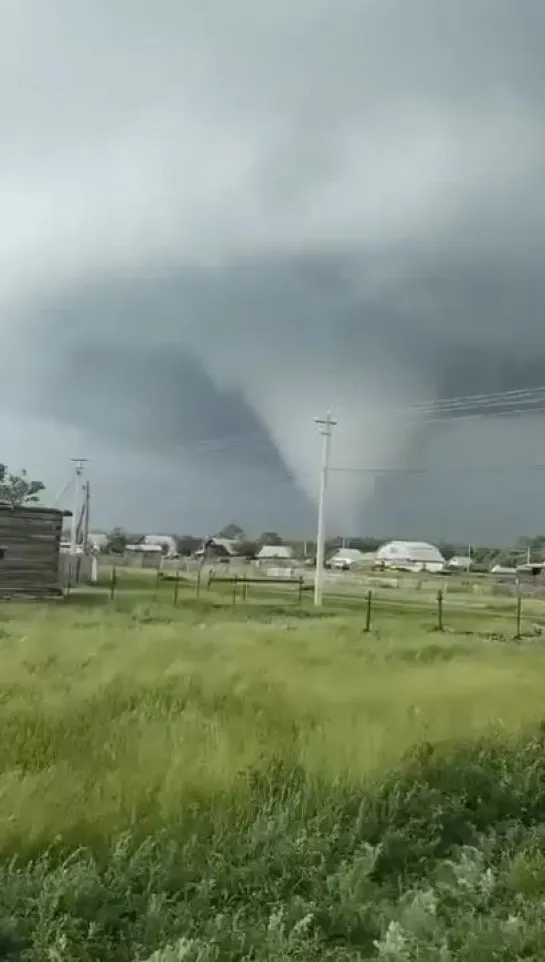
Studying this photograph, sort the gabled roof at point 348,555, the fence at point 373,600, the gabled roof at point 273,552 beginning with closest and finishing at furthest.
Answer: the fence at point 373,600, the gabled roof at point 348,555, the gabled roof at point 273,552

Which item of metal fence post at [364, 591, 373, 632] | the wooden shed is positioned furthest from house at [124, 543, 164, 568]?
metal fence post at [364, 591, 373, 632]

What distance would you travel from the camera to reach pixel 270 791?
12.1 feet

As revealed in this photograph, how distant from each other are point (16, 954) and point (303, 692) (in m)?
2.79

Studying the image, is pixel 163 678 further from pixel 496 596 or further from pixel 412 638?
pixel 496 596

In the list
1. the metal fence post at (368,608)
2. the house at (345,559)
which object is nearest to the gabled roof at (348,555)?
the house at (345,559)

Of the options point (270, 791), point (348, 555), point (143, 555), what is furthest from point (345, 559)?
point (270, 791)

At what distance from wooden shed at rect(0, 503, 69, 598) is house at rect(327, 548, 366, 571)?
2263 millimetres

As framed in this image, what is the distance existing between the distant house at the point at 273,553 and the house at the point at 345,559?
319 millimetres

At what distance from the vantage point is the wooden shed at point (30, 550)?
749 cm

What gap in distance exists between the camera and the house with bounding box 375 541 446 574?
6.52m

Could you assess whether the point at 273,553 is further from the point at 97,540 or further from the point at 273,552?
the point at 97,540

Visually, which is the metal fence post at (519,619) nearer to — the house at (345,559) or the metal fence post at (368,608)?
the metal fence post at (368,608)

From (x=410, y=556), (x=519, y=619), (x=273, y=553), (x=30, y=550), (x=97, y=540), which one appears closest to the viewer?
(x=519, y=619)

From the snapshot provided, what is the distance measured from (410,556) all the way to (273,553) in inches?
38.8
